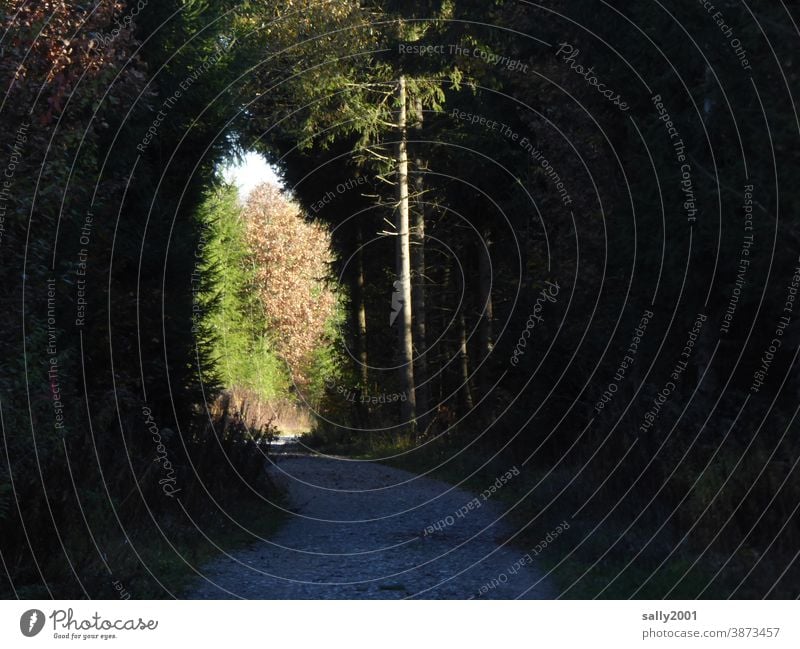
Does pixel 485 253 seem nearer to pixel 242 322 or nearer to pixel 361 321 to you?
pixel 361 321

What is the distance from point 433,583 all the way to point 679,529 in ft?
7.87

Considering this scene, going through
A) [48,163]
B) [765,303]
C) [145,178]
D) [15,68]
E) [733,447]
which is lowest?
[733,447]

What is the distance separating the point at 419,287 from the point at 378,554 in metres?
18.2

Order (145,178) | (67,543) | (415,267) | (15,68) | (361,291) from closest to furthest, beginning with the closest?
(15,68)
(67,543)
(145,178)
(415,267)
(361,291)

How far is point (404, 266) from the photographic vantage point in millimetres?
29719

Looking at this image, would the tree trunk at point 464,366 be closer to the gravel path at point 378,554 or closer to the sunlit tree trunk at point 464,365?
the sunlit tree trunk at point 464,365

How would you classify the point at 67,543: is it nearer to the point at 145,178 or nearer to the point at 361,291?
the point at 145,178

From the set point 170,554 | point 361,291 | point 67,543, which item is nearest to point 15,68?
point 67,543

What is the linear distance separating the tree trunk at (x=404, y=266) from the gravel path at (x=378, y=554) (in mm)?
10422

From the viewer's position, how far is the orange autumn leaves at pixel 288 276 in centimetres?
6231

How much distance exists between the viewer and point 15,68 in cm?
861

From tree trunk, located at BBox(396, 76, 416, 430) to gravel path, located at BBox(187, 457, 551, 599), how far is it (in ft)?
34.2

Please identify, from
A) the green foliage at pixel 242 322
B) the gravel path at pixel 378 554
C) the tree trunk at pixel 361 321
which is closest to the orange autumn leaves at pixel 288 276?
the green foliage at pixel 242 322

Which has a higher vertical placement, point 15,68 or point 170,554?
point 15,68
